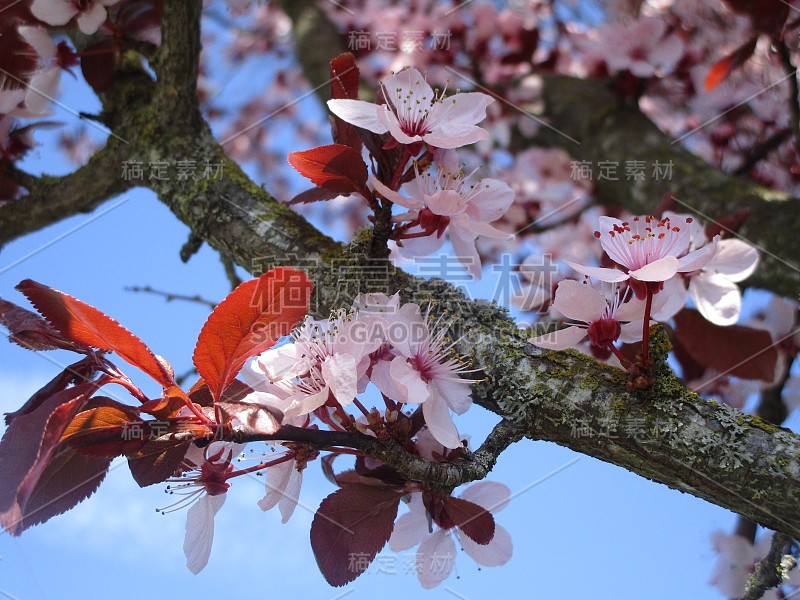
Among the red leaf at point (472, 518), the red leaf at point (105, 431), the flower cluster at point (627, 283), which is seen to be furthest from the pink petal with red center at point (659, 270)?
the red leaf at point (105, 431)

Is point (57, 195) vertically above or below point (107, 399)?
above

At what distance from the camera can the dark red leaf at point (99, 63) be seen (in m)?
1.44

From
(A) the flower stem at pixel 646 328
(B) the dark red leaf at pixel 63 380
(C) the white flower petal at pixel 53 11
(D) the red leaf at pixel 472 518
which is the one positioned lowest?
(D) the red leaf at pixel 472 518

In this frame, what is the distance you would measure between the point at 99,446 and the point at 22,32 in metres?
0.98

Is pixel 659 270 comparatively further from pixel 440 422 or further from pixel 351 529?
pixel 351 529

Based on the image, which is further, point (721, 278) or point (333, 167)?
point (721, 278)

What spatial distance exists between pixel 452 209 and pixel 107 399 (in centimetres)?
49

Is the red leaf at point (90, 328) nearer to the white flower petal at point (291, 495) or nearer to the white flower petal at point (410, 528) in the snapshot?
the white flower petal at point (291, 495)

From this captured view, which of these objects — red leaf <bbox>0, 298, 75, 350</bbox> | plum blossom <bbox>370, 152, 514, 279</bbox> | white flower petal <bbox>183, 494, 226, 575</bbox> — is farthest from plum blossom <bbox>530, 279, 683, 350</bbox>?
red leaf <bbox>0, 298, 75, 350</bbox>

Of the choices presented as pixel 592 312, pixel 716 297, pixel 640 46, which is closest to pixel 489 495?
pixel 592 312

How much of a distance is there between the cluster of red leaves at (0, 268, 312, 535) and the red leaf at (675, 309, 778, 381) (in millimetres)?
922

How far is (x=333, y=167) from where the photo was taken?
910 millimetres

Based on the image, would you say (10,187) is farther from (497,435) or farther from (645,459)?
(645,459)

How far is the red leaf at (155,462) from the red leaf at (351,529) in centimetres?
19
